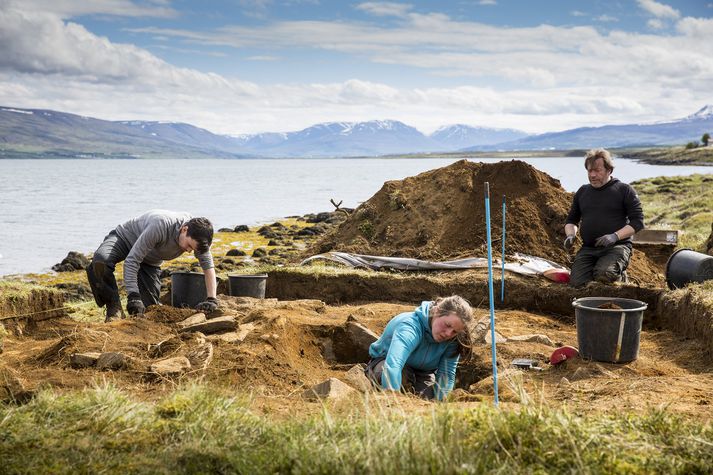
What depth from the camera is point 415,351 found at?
20.5 feet

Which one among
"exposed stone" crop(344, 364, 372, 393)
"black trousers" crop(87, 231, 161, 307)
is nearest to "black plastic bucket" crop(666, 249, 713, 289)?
"exposed stone" crop(344, 364, 372, 393)

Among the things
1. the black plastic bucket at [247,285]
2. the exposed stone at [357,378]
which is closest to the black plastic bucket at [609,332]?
the exposed stone at [357,378]

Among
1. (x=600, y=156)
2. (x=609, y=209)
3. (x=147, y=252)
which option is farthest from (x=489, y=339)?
(x=147, y=252)

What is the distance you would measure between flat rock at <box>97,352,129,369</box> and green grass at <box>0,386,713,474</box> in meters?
1.66

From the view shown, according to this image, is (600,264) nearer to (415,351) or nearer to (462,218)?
(462,218)

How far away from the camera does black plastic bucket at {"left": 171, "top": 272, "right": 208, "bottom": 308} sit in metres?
10.5

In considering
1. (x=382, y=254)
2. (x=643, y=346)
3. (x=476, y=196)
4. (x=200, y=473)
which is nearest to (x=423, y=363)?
(x=200, y=473)

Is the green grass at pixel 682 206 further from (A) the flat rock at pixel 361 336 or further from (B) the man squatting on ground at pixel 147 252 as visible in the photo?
(B) the man squatting on ground at pixel 147 252

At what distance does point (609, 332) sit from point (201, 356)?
423 cm

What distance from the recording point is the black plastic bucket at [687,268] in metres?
9.88

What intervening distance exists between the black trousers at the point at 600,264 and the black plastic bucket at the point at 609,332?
250 centimetres

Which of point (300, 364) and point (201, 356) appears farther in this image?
point (300, 364)

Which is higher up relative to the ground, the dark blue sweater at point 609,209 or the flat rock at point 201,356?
the dark blue sweater at point 609,209

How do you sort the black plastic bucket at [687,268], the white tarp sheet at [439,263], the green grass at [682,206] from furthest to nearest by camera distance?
the green grass at [682,206] → the white tarp sheet at [439,263] → the black plastic bucket at [687,268]
